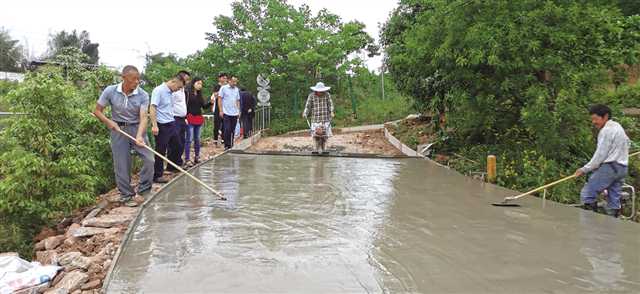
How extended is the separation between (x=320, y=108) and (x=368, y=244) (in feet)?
20.2

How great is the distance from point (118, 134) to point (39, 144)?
0.89 m

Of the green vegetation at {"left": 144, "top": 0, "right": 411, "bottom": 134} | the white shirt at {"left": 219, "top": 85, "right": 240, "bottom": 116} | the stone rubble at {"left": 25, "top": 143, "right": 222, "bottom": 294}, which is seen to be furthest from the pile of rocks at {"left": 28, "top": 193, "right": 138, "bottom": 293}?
the green vegetation at {"left": 144, "top": 0, "right": 411, "bottom": 134}

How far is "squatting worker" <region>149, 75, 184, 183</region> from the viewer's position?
638 centimetres

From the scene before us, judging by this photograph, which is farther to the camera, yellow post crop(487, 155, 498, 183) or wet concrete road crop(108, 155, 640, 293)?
yellow post crop(487, 155, 498, 183)

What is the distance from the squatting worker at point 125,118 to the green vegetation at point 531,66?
15.9 ft

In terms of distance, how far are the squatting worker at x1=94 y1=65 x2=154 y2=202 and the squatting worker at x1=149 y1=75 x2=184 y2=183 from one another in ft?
2.19

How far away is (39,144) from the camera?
219 inches

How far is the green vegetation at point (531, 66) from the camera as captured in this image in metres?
7.50

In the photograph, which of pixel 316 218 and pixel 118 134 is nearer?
pixel 316 218

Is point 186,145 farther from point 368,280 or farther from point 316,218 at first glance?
point 368,280

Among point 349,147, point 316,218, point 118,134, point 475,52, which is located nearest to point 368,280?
point 316,218

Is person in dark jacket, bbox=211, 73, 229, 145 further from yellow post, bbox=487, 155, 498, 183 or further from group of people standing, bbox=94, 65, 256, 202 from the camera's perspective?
yellow post, bbox=487, 155, 498, 183

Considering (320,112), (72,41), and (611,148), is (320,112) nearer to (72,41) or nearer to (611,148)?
(611,148)

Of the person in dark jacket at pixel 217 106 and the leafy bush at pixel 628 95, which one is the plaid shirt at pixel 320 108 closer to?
the person in dark jacket at pixel 217 106
